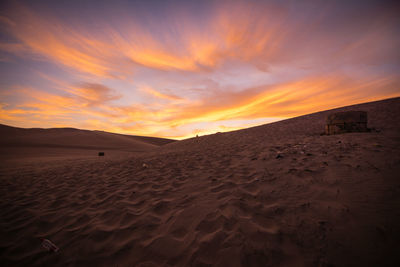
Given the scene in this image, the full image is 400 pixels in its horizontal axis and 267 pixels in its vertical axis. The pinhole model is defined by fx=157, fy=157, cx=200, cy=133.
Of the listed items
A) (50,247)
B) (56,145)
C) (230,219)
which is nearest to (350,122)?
(230,219)

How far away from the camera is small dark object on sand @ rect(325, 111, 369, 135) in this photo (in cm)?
689

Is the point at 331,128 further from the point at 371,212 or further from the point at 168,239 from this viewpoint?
the point at 168,239

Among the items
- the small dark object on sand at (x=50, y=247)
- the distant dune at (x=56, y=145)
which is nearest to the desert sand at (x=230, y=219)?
the small dark object on sand at (x=50, y=247)

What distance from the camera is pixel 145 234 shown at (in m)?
2.24

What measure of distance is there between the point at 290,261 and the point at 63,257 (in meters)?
2.70

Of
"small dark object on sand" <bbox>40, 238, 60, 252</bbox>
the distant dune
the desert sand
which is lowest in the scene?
"small dark object on sand" <bbox>40, 238, 60, 252</bbox>

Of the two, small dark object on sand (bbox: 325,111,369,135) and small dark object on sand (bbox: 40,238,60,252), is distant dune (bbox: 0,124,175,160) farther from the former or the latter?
small dark object on sand (bbox: 325,111,369,135)

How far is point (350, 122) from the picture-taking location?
6.96m

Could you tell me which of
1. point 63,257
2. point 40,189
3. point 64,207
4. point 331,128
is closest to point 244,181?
point 63,257

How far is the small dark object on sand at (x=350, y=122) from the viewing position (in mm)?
6887

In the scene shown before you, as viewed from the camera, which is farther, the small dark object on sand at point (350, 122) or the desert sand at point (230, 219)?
the small dark object on sand at point (350, 122)

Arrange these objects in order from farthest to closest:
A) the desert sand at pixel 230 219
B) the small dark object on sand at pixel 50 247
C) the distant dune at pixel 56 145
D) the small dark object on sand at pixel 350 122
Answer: the distant dune at pixel 56 145 < the small dark object on sand at pixel 350 122 < the small dark object on sand at pixel 50 247 < the desert sand at pixel 230 219

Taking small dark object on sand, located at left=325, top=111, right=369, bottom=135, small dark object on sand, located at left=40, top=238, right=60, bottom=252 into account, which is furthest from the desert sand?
small dark object on sand, located at left=325, top=111, right=369, bottom=135

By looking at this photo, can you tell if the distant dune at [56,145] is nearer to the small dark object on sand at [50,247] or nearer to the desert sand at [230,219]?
the desert sand at [230,219]
